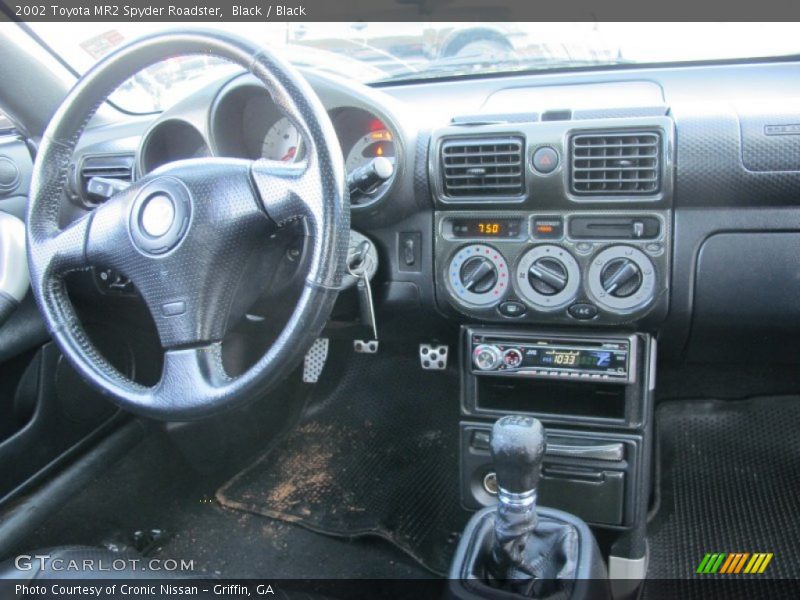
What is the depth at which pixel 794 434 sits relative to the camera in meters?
2.34

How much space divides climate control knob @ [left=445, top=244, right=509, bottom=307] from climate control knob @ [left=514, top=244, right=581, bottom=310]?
5 cm

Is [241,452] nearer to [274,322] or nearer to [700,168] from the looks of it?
[274,322]

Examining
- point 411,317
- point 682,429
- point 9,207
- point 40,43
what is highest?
point 40,43

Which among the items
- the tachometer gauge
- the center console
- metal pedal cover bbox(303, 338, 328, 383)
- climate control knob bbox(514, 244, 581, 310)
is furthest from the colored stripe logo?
the tachometer gauge

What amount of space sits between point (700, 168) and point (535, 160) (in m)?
0.37

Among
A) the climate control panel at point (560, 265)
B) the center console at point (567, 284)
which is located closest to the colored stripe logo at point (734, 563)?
the center console at point (567, 284)

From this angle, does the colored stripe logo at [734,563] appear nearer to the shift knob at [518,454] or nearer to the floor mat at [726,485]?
the floor mat at [726,485]

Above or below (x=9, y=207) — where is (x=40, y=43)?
above

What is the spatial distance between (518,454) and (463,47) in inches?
55.2

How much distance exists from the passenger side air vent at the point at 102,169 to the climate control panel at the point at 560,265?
985 mm

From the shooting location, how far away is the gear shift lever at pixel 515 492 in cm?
135

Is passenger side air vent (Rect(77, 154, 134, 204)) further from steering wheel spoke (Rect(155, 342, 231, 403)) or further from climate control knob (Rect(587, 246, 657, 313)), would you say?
climate control knob (Rect(587, 246, 657, 313))

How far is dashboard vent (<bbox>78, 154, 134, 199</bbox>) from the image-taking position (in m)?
2.16

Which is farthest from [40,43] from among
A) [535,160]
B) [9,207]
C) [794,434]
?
[794,434]
